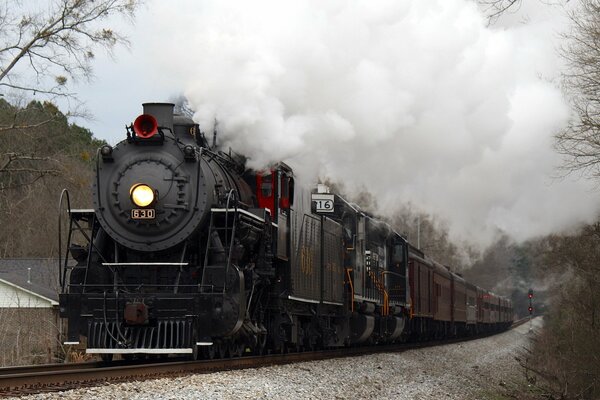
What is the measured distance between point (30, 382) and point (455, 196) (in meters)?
15.4

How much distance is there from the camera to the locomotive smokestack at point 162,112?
1432 cm

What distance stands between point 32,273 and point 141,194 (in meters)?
24.1

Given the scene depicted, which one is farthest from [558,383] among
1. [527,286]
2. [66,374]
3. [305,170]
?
[527,286]

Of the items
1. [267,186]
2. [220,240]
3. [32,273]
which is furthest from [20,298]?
[220,240]

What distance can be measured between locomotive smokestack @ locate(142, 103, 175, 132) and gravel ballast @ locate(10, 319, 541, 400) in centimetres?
421

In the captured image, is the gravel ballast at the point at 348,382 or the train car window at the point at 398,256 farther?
the train car window at the point at 398,256

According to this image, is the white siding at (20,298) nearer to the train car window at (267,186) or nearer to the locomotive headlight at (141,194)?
the train car window at (267,186)

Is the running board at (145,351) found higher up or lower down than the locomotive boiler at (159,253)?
lower down

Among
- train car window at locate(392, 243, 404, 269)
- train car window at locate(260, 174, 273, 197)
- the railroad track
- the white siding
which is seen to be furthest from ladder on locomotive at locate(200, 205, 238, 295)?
the white siding

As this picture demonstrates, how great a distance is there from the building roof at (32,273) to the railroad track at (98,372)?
17.5 metres

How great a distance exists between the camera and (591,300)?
24266mm

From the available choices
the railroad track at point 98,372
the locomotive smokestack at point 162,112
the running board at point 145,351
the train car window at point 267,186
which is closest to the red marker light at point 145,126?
the locomotive smokestack at point 162,112

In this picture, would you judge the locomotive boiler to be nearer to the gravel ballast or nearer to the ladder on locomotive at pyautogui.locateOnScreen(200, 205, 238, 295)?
the ladder on locomotive at pyautogui.locateOnScreen(200, 205, 238, 295)

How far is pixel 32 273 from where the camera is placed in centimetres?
3594
